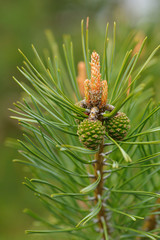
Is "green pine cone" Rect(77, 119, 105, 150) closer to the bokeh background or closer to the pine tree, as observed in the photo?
the pine tree

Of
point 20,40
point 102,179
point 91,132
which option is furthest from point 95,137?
point 20,40

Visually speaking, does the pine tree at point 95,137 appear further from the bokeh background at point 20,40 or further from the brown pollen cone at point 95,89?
the bokeh background at point 20,40

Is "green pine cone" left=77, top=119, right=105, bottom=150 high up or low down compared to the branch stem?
up

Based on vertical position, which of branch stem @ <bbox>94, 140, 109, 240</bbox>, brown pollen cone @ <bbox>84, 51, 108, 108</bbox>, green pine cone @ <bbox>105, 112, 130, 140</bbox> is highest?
brown pollen cone @ <bbox>84, 51, 108, 108</bbox>

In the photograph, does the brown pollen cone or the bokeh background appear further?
the bokeh background

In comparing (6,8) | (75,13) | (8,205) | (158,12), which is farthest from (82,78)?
(75,13)

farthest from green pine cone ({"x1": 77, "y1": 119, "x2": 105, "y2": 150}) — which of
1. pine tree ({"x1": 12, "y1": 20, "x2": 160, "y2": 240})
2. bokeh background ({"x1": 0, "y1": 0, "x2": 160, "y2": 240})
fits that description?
Result: bokeh background ({"x1": 0, "y1": 0, "x2": 160, "y2": 240})

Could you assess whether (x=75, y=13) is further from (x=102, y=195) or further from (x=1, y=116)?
(x=102, y=195)
